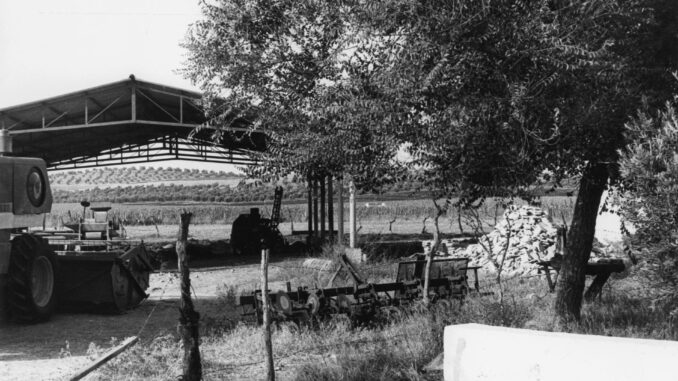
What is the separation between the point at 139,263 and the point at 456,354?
7497 millimetres

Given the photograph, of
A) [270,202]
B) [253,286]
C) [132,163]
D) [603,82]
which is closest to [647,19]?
[603,82]

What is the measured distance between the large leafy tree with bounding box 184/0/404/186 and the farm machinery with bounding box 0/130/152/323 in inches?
123

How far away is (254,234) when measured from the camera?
898 inches

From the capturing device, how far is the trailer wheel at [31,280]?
9.52m

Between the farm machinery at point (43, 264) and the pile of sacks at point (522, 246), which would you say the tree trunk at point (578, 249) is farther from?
the farm machinery at point (43, 264)

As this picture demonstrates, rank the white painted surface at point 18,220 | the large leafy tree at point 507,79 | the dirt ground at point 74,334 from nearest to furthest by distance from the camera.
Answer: the large leafy tree at point 507,79 < the dirt ground at point 74,334 < the white painted surface at point 18,220

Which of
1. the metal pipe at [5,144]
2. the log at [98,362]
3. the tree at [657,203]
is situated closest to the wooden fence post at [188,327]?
the log at [98,362]

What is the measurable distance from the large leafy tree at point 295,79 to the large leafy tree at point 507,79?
17.2 inches

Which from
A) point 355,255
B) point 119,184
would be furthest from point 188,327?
point 119,184

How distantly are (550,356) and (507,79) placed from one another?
9.61ft

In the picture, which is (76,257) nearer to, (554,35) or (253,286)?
(253,286)

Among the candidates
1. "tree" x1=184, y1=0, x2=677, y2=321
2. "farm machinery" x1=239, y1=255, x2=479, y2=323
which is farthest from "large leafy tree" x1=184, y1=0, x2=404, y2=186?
"farm machinery" x1=239, y1=255, x2=479, y2=323

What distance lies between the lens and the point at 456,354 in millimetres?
5449

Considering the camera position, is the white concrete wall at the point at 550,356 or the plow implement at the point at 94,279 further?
the plow implement at the point at 94,279
